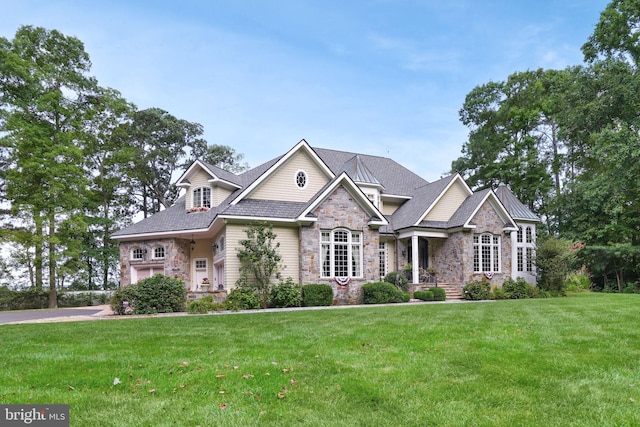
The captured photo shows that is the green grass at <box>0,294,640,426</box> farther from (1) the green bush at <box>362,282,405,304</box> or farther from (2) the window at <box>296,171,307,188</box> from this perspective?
(2) the window at <box>296,171,307,188</box>

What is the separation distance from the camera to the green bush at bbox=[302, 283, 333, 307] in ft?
55.9

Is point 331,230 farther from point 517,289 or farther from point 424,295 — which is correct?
point 517,289

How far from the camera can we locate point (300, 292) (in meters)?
17.2

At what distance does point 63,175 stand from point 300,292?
1820 cm

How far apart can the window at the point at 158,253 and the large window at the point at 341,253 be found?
913 centimetres

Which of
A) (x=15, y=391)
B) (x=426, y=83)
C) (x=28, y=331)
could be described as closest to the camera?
(x=15, y=391)

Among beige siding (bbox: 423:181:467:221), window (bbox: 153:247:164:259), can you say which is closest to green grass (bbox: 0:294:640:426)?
window (bbox: 153:247:164:259)

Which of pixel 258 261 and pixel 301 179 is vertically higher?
pixel 301 179

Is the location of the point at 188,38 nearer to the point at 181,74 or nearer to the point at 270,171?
the point at 181,74

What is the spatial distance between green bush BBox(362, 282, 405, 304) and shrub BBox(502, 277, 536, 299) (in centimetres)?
663

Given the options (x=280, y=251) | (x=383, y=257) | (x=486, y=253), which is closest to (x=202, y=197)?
(x=280, y=251)

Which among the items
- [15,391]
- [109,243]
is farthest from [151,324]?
[109,243]

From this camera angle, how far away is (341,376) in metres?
4.76

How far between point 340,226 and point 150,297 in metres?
8.54
